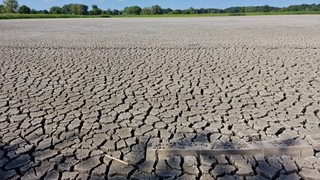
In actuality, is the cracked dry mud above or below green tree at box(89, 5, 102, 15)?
below

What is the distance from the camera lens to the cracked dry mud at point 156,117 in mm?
2574

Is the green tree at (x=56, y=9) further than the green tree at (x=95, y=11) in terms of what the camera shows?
Yes

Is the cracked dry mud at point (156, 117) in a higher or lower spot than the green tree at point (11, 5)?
lower

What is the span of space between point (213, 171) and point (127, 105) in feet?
6.19

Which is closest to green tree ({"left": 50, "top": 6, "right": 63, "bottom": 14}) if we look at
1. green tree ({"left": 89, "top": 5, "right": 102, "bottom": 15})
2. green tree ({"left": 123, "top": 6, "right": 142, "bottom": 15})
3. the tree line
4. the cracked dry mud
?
the tree line

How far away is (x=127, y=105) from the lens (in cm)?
407

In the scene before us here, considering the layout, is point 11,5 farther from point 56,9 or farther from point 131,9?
point 131,9

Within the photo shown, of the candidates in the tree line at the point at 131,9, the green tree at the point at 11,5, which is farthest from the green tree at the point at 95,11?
the green tree at the point at 11,5

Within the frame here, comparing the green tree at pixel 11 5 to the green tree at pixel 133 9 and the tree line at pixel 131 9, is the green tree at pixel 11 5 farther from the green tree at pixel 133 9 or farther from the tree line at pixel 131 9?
the green tree at pixel 133 9

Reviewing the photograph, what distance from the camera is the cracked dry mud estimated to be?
2.57 metres

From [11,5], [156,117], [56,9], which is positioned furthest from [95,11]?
[156,117]

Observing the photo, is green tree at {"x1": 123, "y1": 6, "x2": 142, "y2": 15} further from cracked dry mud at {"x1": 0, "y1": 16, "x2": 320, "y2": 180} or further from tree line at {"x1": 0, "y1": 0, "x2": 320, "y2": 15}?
cracked dry mud at {"x1": 0, "y1": 16, "x2": 320, "y2": 180}

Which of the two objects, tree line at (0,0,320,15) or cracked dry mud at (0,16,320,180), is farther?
tree line at (0,0,320,15)

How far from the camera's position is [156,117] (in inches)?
144
